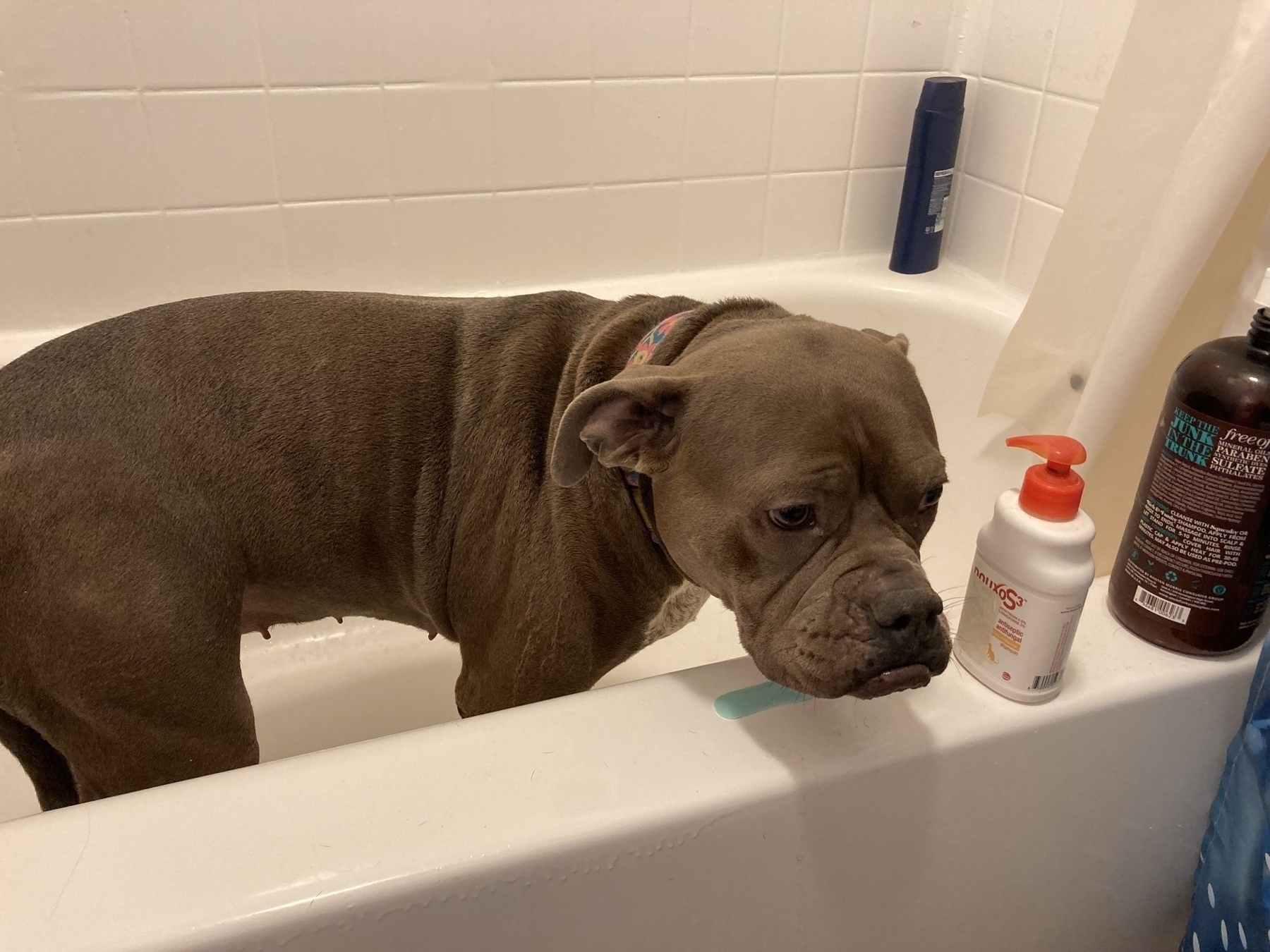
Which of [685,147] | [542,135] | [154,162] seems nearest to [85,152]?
[154,162]

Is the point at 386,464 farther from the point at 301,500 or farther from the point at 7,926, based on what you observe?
the point at 7,926

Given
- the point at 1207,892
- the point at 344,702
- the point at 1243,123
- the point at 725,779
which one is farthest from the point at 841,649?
the point at 344,702

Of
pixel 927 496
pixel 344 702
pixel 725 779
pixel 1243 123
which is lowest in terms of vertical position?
pixel 344 702

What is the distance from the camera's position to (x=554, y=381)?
4.49 feet

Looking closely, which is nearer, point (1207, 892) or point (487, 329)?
point (1207, 892)

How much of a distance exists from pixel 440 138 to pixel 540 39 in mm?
280

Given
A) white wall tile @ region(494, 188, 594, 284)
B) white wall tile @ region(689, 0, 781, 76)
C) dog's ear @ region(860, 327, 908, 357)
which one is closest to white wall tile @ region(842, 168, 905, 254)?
white wall tile @ region(689, 0, 781, 76)

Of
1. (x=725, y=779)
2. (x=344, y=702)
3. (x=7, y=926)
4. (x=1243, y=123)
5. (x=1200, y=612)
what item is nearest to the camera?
(x=7, y=926)

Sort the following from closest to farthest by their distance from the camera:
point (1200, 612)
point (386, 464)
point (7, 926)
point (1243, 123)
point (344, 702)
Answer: point (7, 926)
point (1200, 612)
point (1243, 123)
point (386, 464)
point (344, 702)

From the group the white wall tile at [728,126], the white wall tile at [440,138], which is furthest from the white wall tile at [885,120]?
the white wall tile at [440,138]

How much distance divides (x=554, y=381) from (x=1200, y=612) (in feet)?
2.76

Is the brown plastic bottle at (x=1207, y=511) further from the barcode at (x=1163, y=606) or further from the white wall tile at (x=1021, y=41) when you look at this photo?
the white wall tile at (x=1021, y=41)

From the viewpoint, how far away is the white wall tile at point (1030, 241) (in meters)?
2.04

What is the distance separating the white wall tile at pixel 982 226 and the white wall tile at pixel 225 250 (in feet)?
4.99
